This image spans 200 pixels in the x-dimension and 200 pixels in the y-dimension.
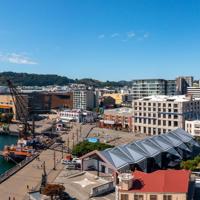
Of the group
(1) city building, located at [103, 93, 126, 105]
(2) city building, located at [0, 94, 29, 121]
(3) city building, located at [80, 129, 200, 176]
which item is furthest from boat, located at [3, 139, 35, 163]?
(1) city building, located at [103, 93, 126, 105]

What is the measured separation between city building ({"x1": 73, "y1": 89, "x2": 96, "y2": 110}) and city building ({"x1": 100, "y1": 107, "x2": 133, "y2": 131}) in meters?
26.8

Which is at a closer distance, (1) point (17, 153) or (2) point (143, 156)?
(2) point (143, 156)

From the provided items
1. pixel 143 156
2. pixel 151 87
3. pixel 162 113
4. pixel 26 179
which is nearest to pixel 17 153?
pixel 26 179

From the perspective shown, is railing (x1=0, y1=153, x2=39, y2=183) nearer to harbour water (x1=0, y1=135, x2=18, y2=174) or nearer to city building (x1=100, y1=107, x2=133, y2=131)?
harbour water (x1=0, y1=135, x2=18, y2=174)

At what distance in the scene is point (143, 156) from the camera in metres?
32.2

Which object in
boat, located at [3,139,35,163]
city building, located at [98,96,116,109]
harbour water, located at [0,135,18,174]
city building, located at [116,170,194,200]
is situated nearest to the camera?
city building, located at [116,170,194,200]

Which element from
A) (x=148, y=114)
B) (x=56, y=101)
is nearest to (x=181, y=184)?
(x=148, y=114)

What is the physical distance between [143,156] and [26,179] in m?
11.1

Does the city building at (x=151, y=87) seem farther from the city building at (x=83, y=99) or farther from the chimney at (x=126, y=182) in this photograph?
the chimney at (x=126, y=182)

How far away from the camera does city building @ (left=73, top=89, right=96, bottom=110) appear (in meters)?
98.5

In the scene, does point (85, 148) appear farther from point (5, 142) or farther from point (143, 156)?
point (5, 142)

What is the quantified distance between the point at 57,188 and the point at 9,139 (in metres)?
41.2

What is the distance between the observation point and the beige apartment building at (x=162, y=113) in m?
56.6

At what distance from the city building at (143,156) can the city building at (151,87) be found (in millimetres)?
49720
